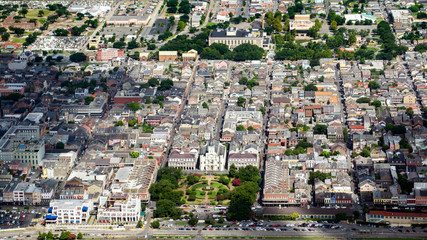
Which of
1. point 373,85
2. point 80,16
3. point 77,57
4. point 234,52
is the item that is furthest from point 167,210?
point 80,16

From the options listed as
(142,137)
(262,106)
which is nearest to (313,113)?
(262,106)

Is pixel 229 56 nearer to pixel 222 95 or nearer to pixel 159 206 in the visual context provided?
pixel 222 95

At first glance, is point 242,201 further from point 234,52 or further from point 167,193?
point 234,52

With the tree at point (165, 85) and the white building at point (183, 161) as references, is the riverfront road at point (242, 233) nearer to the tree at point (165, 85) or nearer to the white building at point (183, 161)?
the white building at point (183, 161)

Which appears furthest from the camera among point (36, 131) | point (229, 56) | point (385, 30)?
point (385, 30)

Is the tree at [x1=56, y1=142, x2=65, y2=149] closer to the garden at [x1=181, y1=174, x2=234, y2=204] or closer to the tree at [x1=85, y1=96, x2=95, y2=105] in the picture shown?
the tree at [x1=85, y1=96, x2=95, y2=105]

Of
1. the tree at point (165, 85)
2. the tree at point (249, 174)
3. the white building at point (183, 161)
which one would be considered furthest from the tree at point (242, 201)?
the tree at point (165, 85)

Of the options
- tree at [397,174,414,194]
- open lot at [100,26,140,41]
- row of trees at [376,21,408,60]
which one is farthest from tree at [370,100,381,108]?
open lot at [100,26,140,41]

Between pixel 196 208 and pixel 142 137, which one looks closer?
pixel 196 208

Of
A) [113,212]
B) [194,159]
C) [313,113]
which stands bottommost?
[113,212]
